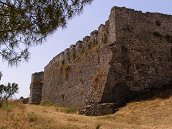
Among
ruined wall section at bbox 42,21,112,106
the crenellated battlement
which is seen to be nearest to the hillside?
ruined wall section at bbox 42,21,112,106

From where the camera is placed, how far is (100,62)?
19969 mm

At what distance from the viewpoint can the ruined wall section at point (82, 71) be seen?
1964 cm

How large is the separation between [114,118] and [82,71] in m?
5.89

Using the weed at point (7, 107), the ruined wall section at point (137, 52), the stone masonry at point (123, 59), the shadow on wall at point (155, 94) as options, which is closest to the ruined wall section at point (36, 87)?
the stone masonry at point (123, 59)

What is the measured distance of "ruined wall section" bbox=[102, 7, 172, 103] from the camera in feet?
62.3

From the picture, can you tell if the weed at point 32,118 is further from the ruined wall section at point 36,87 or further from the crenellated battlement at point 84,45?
the ruined wall section at point 36,87

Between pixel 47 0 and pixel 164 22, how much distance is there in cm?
1293

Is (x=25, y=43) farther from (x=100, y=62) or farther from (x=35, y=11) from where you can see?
(x=100, y=62)

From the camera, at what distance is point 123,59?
19.4m

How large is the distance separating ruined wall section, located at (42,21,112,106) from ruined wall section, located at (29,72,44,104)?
320cm

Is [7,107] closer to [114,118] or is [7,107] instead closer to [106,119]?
[106,119]

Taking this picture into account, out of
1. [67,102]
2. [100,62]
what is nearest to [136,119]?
[100,62]

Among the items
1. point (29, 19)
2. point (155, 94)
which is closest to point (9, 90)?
point (29, 19)

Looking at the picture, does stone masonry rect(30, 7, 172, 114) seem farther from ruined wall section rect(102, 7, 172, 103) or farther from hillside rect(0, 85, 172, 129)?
hillside rect(0, 85, 172, 129)
